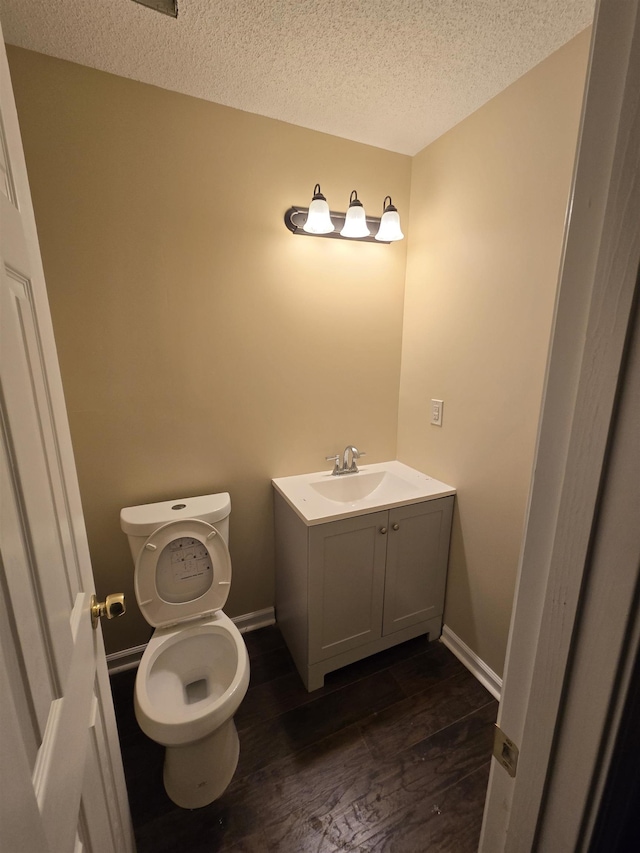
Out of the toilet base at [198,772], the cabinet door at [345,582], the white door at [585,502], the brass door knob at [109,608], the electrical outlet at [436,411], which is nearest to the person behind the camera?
the white door at [585,502]

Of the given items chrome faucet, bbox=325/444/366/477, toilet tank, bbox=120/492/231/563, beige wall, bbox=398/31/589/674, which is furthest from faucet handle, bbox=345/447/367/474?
toilet tank, bbox=120/492/231/563

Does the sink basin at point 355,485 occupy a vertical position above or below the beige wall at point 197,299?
below

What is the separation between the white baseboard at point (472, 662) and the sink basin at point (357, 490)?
76 cm

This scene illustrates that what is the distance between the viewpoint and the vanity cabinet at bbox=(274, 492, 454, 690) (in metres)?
1.49

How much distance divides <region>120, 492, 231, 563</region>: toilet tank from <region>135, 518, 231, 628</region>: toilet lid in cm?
3

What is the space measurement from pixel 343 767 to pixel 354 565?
69 cm

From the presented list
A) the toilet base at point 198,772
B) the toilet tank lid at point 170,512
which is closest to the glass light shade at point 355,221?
the toilet tank lid at point 170,512

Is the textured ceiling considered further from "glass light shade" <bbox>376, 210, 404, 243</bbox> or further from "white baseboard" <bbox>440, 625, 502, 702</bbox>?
"white baseboard" <bbox>440, 625, 502, 702</bbox>

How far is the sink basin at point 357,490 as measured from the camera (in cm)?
149

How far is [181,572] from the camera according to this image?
1.45 metres

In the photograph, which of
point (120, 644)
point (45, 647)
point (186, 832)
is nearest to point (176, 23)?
point (45, 647)

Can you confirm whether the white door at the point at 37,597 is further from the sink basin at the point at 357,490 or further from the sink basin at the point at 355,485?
the sink basin at the point at 355,485

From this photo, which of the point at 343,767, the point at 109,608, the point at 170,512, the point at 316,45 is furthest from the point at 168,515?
the point at 316,45

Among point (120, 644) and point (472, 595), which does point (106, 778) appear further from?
point (472, 595)
